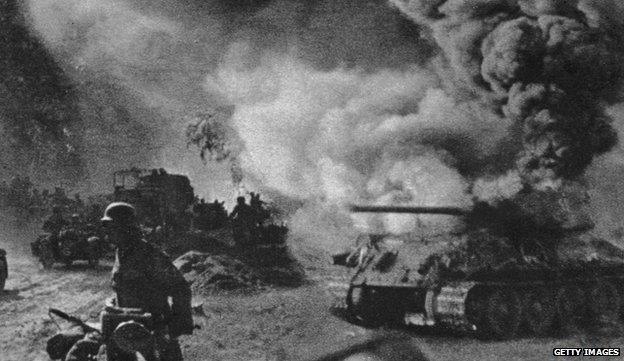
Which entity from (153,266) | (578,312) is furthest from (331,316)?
(153,266)

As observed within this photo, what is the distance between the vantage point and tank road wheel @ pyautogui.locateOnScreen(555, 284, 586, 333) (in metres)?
10.7

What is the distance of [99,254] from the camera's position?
17719mm

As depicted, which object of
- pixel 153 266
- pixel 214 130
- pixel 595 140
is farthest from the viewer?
pixel 214 130

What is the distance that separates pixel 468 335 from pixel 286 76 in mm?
16826

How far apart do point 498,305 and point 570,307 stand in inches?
85.0

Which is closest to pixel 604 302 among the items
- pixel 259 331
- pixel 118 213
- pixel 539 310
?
pixel 539 310

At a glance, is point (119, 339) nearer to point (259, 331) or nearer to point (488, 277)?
point (259, 331)

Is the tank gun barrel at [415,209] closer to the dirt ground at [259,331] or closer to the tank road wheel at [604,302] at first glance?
the dirt ground at [259,331]

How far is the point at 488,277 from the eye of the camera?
9.66 m

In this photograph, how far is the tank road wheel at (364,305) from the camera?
34.2ft

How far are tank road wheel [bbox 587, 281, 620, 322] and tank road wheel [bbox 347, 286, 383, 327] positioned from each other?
4408 mm

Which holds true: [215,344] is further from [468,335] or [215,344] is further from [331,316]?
[468,335]

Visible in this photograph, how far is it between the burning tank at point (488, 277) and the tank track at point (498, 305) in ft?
0.05

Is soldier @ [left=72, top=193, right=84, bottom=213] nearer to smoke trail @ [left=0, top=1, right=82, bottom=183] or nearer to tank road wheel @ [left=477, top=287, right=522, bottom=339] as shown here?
smoke trail @ [left=0, top=1, right=82, bottom=183]
